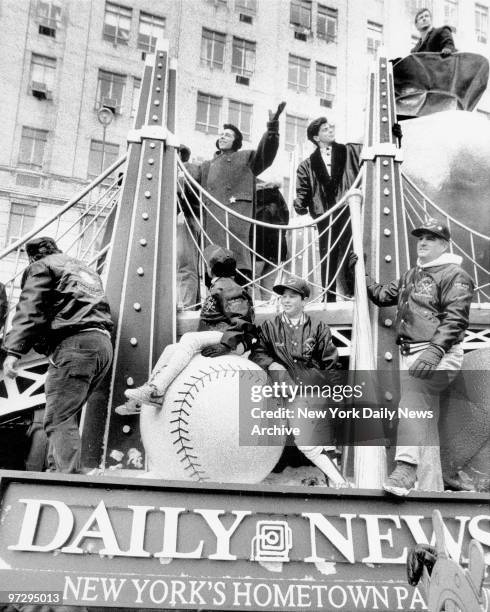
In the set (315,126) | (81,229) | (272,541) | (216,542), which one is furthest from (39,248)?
(315,126)

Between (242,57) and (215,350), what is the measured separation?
21.7 feet

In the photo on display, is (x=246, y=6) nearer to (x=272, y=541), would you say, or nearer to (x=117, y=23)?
(x=117, y=23)

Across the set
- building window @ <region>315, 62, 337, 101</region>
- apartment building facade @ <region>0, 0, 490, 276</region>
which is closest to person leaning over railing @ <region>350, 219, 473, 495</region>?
apartment building facade @ <region>0, 0, 490, 276</region>

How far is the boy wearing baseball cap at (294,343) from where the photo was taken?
408 cm

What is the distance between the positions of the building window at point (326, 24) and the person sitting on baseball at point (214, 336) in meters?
5.92

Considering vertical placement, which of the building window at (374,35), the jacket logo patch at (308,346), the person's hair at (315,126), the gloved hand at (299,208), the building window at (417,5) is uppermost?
the building window at (417,5)

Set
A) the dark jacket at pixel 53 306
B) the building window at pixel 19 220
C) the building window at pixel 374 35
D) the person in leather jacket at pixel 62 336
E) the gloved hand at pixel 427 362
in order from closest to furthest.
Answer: the person in leather jacket at pixel 62 336 < the dark jacket at pixel 53 306 < the gloved hand at pixel 427 362 < the building window at pixel 19 220 < the building window at pixel 374 35

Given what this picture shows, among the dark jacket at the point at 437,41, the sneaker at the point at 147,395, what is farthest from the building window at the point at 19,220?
the dark jacket at the point at 437,41

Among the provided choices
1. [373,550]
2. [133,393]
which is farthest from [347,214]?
[373,550]

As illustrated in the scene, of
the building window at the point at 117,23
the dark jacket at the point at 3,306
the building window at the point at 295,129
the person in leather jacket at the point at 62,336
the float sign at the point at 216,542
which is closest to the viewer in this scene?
the float sign at the point at 216,542

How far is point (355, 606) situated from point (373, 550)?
0.88ft

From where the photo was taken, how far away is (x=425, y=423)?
367cm

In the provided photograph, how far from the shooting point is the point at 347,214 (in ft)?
21.2

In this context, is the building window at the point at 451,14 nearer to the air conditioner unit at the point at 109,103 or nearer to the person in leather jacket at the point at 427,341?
the air conditioner unit at the point at 109,103
